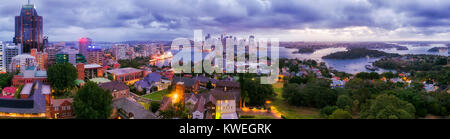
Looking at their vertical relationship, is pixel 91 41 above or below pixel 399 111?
above

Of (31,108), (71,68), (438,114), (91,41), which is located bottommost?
(438,114)

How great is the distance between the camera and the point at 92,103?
5.84 m

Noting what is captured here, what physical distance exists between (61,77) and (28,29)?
63.9ft

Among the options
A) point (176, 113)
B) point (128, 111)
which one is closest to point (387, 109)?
point (176, 113)

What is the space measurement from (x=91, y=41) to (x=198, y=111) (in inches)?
913

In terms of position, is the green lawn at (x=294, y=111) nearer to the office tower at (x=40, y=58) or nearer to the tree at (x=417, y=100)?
the tree at (x=417, y=100)

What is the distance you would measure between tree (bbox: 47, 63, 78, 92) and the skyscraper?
1873 cm

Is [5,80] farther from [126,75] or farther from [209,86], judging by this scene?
[209,86]

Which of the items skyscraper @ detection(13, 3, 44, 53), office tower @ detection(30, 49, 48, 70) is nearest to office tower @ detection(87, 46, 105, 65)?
office tower @ detection(30, 49, 48, 70)

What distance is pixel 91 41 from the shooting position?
2603 centimetres
